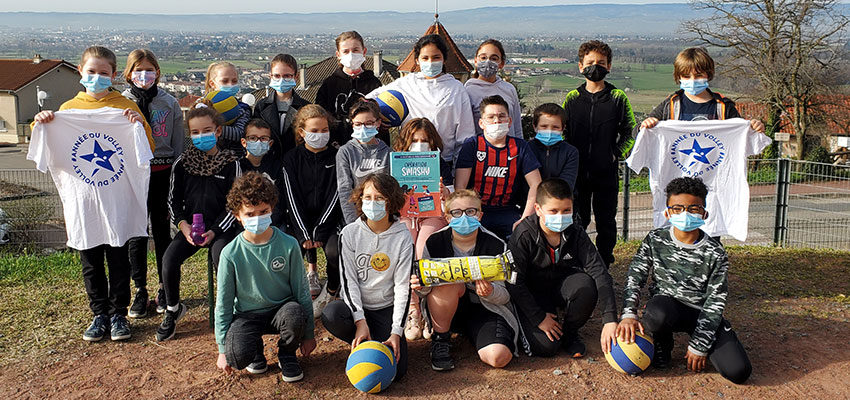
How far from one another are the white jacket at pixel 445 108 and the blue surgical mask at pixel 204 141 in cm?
155

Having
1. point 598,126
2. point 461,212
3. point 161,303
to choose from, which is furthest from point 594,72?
point 161,303

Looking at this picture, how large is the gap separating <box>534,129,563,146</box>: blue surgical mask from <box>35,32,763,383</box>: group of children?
13 mm

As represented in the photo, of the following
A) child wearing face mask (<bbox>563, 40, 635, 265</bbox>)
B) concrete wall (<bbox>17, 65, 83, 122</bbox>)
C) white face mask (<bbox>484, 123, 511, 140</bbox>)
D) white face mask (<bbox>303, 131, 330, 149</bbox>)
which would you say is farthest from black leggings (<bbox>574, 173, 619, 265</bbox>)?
concrete wall (<bbox>17, 65, 83, 122</bbox>)

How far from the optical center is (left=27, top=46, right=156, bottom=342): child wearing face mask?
6016 mm

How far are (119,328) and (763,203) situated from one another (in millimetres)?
10588

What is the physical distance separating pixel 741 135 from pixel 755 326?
1.81m

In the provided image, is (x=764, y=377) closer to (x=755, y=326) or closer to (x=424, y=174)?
(x=755, y=326)

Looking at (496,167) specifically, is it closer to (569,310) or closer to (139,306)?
(569,310)

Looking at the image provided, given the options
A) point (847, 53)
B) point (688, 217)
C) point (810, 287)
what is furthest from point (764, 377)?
point (847, 53)

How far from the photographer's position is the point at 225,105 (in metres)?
6.78

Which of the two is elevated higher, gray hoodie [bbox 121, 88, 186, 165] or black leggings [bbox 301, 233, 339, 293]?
gray hoodie [bbox 121, 88, 186, 165]

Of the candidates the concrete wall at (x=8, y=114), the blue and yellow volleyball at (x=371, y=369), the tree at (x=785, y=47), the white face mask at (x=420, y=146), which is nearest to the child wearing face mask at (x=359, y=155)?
the white face mask at (x=420, y=146)

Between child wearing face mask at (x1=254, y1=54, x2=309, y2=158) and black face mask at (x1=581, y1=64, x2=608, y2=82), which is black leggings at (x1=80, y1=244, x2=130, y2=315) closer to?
child wearing face mask at (x1=254, y1=54, x2=309, y2=158)

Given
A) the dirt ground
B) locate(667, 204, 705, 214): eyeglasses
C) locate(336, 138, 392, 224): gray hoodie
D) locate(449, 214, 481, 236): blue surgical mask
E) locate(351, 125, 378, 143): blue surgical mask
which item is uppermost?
locate(351, 125, 378, 143): blue surgical mask
